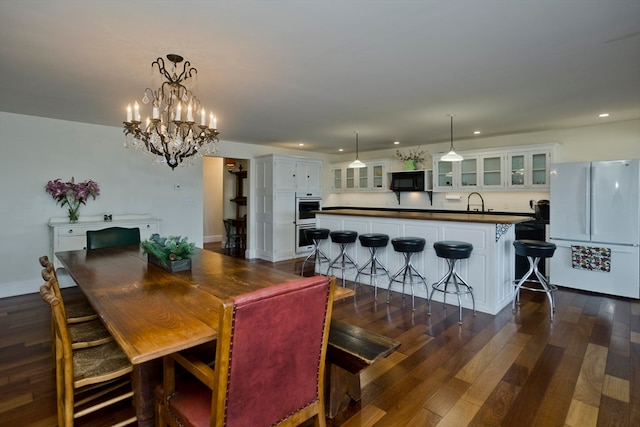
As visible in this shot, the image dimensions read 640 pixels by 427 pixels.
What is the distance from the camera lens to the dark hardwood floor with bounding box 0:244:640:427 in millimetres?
1913

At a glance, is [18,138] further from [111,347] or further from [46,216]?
[111,347]

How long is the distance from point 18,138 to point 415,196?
21.4ft

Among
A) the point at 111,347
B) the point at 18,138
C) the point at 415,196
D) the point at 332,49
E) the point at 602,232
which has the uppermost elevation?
the point at 332,49

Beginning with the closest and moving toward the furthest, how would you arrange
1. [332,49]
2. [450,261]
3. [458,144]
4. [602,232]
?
[332,49] < [450,261] < [602,232] < [458,144]

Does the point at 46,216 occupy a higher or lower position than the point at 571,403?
higher

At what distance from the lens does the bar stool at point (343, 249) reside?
4.38m

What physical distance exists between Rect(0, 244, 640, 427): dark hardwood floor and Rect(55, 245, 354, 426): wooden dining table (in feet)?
1.86

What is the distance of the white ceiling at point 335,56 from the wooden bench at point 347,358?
191 cm

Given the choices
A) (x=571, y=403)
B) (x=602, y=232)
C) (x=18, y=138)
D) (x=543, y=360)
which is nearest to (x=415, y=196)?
(x=602, y=232)

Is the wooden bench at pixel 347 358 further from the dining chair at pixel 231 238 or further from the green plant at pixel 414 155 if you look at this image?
the dining chair at pixel 231 238

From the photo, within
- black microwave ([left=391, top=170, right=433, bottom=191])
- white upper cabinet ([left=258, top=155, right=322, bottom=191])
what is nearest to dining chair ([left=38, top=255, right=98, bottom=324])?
white upper cabinet ([left=258, top=155, right=322, bottom=191])

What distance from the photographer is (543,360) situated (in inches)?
99.2

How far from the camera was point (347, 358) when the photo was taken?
177 centimetres

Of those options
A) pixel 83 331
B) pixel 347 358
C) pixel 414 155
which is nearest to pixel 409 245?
pixel 347 358
